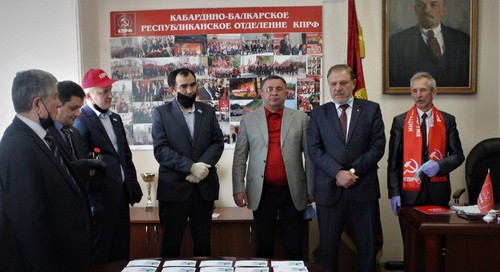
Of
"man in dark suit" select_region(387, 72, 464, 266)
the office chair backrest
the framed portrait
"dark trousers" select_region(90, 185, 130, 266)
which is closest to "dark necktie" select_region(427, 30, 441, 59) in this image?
the framed portrait

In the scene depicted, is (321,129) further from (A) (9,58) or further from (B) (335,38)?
(A) (9,58)

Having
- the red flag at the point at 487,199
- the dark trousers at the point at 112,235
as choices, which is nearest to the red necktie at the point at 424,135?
the red flag at the point at 487,199

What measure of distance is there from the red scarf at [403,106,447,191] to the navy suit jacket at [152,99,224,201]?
126cm

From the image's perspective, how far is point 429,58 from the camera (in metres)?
3.87

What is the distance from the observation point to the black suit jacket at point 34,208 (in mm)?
1725

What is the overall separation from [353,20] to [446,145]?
3.99 ft

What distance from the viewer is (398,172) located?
10.2 feet

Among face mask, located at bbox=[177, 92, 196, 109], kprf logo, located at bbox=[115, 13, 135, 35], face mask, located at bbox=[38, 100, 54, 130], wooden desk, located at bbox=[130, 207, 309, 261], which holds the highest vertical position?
kprf logo, located at bbox=[115, 13, 135, 35]

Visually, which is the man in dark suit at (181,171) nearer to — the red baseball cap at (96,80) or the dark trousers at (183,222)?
the dark trousers at (183,222)

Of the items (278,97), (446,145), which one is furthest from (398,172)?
(278,97)

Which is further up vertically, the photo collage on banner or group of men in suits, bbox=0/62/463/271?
the photo collage on banner

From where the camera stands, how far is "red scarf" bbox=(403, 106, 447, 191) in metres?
2.96

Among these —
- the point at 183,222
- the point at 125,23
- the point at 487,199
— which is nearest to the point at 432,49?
the point at 487,199

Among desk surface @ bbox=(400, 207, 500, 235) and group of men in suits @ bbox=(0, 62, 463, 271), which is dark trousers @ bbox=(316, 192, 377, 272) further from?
desk surface @ bbox=(400, 207, 500, 235)
